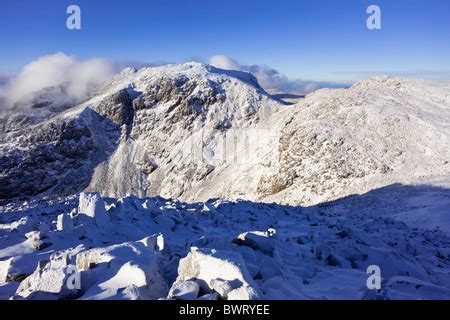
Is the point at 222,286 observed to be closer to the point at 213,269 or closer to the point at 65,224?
the point at 213,269

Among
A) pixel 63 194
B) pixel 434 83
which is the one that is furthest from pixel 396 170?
pixel 63 194

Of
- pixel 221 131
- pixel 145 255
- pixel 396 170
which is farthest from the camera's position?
pixel 221 131

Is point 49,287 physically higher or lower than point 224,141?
higher

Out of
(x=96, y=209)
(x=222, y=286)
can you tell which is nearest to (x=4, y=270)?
(x=96, y=209)

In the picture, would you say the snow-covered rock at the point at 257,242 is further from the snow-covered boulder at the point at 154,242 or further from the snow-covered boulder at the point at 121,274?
the snow-covered boulder at the point at 121,274

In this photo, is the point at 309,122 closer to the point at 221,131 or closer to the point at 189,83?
the point at 221,131

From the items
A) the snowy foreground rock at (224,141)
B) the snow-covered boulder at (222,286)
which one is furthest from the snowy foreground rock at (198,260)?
the snowy foreground rock at (224,141)
